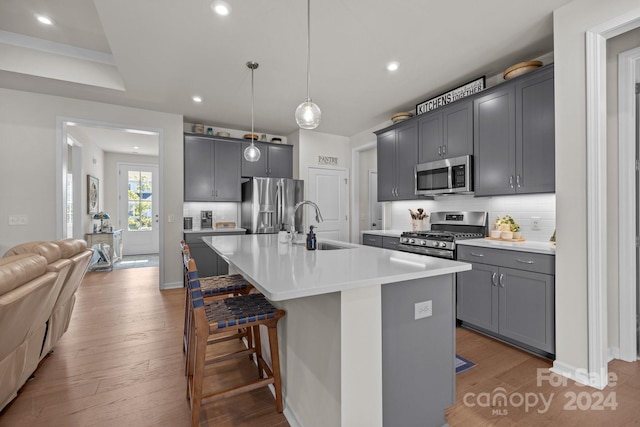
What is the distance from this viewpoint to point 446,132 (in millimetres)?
3463

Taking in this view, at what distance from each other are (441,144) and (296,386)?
10.1 ft

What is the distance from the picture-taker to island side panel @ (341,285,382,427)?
49.3 inches

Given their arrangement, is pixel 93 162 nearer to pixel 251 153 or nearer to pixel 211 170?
pixel 211 170

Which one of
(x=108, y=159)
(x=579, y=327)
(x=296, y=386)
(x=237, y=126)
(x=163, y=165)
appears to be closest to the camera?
(x=296, y=386)

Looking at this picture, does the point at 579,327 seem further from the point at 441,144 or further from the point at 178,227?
the point at 178,227

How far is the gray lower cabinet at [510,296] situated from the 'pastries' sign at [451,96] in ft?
5.82

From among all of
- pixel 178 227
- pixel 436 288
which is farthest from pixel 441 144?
pixel 178 227

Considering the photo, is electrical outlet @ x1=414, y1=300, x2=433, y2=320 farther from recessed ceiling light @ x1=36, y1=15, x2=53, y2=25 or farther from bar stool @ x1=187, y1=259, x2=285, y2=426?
recessed ceiling light @ x1=36, y1=15, x2=53, y2=25

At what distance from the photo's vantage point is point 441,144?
11.6 feet

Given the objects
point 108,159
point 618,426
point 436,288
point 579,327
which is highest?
point 108,159

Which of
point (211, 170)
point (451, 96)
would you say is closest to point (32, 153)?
point (211, 170)

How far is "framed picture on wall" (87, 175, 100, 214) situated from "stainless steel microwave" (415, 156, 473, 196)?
258 inches

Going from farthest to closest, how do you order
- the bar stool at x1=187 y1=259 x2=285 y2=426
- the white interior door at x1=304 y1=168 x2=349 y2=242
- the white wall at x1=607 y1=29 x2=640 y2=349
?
the white interior door at x1=304 y1=168 x2=349 y2=242, the white wall at x1=607 y1=29 x2=640 y2=349, the bar stool at x1=187 y1=259 x2=285 y2=426

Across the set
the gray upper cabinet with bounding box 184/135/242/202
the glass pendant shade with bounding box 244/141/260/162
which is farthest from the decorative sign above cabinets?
the glass pendant shade with bounding box 244/141/260/162
